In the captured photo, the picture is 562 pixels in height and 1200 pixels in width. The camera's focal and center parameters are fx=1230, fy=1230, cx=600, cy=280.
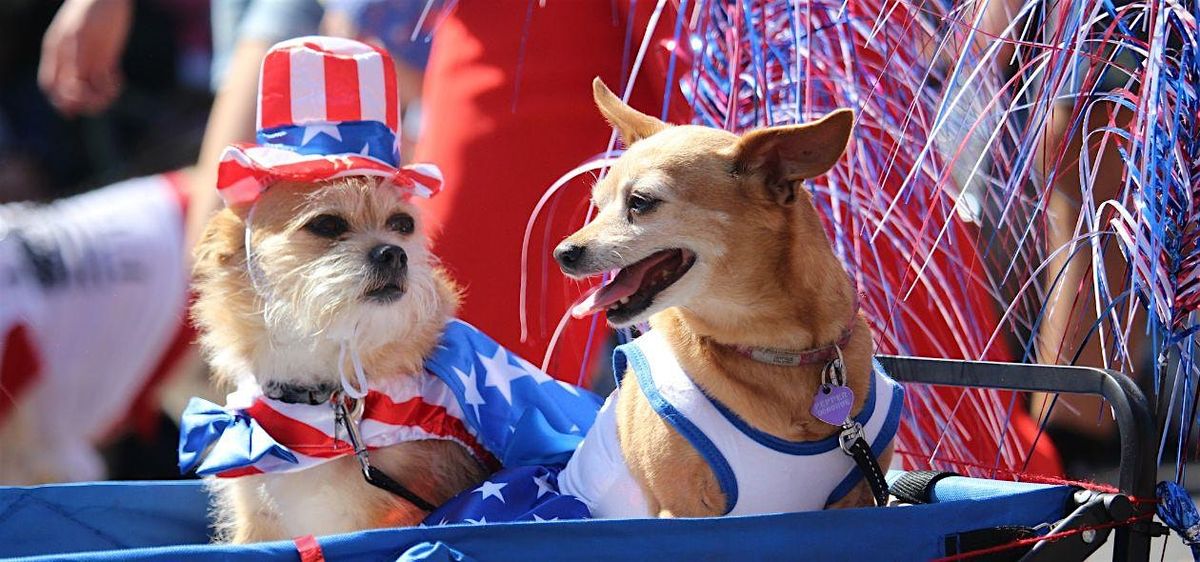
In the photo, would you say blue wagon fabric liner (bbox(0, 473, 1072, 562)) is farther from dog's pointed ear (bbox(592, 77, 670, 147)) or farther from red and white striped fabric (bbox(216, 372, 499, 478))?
dog's pointed ear (bbox(592, 77, 670, 147))

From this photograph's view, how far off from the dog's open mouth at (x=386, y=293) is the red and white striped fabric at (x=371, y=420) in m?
0.13

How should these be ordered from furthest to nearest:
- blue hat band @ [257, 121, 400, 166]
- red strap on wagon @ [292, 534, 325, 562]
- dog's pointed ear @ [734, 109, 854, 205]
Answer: blue hat band @ [257, 121, 400, 166] < dog's pointed ear @ [734, 109, 854, 205] < red strap on wagon @ [292, 534, 325, 562]

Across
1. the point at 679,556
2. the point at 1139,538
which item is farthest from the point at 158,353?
the point at 1139,538

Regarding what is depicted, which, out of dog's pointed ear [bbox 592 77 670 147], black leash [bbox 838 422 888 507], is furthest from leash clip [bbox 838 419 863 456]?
dog's pointed ear [bbox 592 77 670 147]

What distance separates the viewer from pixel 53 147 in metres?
3.32

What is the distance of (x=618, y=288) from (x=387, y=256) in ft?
1.22

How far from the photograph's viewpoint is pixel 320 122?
190 cm

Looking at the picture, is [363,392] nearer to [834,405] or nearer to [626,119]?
[626,119]

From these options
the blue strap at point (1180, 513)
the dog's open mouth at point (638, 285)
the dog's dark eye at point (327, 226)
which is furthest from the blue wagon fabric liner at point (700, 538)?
the dog's dark eye at point (327, 226)

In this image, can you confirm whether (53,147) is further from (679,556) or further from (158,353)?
(679,556)

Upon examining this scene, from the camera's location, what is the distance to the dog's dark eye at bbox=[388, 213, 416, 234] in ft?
6.40

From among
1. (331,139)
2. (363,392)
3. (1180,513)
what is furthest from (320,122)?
(1180,513)

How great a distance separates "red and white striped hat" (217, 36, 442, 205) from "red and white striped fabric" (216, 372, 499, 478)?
12.4 inches

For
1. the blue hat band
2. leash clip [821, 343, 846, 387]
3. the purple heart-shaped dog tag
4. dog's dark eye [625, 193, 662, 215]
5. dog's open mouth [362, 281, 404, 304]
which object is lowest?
the purple heart-shaped dog tag
